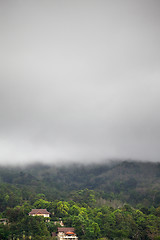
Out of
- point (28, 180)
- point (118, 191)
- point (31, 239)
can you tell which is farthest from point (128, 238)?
point (28, 180)

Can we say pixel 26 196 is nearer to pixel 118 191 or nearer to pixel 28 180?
pixel 28 180

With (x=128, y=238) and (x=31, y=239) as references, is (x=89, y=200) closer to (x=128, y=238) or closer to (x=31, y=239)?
(x=128, y=238)

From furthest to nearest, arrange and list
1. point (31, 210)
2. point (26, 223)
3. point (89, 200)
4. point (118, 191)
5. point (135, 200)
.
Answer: point (118, 191) < point (135, 200) < point (89, 200) < point (31, 210) < point (26, 223)

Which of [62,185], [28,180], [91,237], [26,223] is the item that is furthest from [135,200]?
[26,223]

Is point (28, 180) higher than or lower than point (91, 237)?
higher

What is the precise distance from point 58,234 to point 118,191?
10899cm

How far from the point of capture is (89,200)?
13550 centimetres

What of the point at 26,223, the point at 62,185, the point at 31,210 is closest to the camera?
the point at 26,223

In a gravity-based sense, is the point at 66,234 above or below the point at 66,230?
below

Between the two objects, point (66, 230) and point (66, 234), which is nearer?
point (66, 234)

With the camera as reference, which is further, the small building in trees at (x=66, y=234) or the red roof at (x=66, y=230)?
the red roof at (x=66, y=230)

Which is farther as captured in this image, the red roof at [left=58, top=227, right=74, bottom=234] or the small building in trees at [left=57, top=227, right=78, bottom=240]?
the red roof at [left=58, top=227, right=74, bottom=234]

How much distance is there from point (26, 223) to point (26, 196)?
51.8m

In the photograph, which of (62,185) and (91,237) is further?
(62,185)
